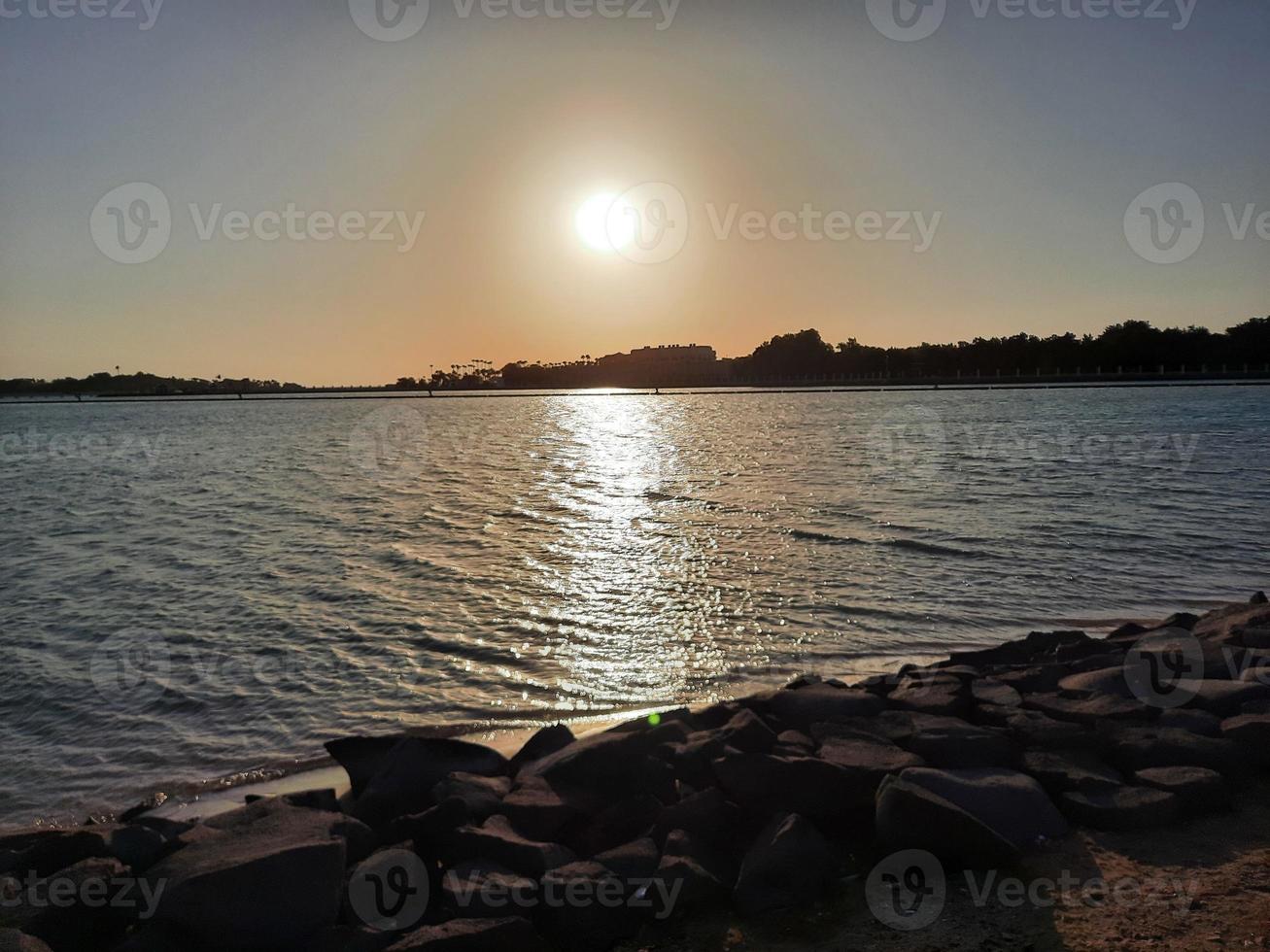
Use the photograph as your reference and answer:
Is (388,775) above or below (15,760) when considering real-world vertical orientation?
above

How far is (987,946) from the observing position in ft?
16.0

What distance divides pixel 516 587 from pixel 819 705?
1003 centimetres

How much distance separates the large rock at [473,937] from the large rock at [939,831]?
8.25 ft

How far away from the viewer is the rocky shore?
208 inches

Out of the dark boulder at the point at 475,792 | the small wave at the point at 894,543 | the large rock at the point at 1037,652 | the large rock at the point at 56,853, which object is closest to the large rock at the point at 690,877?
the dark boulder at the point at 475,792

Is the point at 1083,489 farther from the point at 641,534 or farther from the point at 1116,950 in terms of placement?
the point at 1116,950

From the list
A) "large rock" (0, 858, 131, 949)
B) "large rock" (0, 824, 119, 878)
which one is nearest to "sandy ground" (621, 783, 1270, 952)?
"large rock" (0, 858, 131, 949)

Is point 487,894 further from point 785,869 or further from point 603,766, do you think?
point 785,869

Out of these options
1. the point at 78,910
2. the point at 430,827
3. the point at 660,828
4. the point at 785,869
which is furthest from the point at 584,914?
the point at 78,910

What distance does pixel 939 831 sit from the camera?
573cm

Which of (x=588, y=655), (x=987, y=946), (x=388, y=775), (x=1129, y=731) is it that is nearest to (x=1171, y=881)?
(x=987, y=946)

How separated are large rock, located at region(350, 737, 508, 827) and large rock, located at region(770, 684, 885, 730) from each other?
105 inches

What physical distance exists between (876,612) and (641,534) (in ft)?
32.6

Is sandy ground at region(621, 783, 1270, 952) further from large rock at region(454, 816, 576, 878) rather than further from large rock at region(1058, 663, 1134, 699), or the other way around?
large rock at region(1058, 663, 1134, 699)
